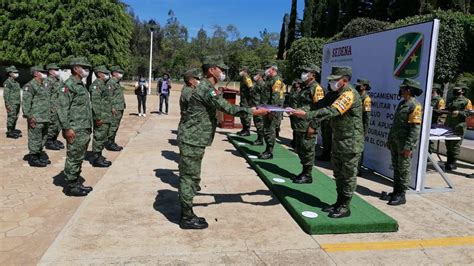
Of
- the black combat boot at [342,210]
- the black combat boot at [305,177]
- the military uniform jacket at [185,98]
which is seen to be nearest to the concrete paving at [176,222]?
the black combat boot at [342,210]

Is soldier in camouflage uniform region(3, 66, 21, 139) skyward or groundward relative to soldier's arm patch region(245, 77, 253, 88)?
groundward

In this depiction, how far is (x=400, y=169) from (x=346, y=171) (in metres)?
1.44

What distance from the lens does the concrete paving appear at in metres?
3.80

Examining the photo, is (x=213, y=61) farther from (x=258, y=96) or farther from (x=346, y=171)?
(x=258, y=96)

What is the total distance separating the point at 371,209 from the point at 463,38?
572 inches

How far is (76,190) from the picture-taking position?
5652 millimetres

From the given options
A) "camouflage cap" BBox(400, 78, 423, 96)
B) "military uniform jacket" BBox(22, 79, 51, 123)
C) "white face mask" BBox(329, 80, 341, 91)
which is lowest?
"military uniform jacket" BBox(22, 79, 51, 123)

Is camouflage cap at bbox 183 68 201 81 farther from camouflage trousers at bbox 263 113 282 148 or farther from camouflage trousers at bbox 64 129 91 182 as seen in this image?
camouflage trousers at bbox 263 113 282 148

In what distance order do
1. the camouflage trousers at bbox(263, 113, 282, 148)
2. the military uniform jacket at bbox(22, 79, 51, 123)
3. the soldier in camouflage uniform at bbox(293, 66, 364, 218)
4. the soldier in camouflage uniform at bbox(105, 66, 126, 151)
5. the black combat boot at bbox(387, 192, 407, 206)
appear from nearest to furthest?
the soldier in camouflage uniform at bbox(293, 66, 364, 218) → the black combat boot at bbox(387, 192, 407, 206) → the camouflage trousers at bbox(263, 113, 282, 148) → the military uniform jacket at bbox(22, 79, 51, 123) → the soldier in camouflage uniform at bbox(105, 66, 126, 151)

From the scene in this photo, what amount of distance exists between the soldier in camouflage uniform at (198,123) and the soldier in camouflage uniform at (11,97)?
757cm

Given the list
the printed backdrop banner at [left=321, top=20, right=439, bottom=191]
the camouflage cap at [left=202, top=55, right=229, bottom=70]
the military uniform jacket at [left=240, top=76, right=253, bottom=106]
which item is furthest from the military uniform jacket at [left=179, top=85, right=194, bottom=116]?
the military uniform jacket at [left=240, top=76, right=253, bottom=106]

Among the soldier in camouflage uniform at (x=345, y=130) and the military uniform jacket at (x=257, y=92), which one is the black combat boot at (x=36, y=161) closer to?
the military uniform jacket at (x=257, y=92)

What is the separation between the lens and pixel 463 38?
16281 millimetres

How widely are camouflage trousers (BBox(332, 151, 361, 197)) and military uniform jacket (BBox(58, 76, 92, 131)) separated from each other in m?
3.46
